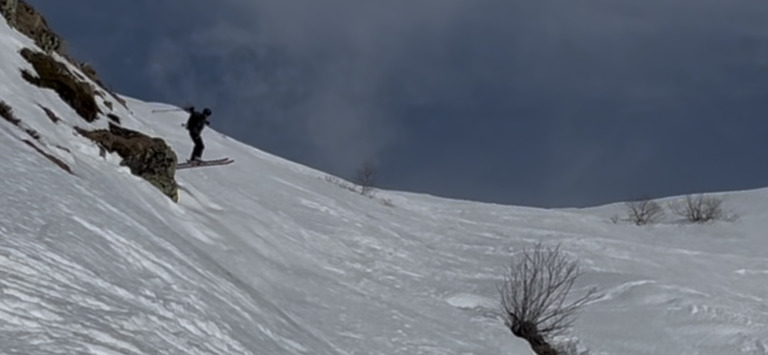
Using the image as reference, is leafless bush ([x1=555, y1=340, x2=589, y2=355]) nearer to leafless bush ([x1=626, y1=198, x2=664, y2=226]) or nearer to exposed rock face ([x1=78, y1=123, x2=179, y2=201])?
exposed rock face ([x1=78, y1=123, x2=179, y2=201])

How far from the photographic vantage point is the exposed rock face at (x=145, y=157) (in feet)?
45.1

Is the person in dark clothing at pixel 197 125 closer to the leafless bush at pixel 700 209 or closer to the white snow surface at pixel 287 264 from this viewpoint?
the white snow surface at pixel 287 264

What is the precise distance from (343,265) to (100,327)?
10.7 metres

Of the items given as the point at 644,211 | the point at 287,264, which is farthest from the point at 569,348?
the point at 644,211

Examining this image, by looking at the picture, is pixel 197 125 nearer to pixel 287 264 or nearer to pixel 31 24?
pixel 31 24

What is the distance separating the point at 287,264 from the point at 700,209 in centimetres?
2215

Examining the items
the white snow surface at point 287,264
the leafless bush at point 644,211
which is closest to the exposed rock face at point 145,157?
the white snow surface at point 287,264

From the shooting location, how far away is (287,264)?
44.1 ft

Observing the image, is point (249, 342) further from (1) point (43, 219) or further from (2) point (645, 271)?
(2) point (645, 271)

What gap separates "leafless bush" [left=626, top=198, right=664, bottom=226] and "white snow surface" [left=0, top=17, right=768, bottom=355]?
2578 millimetres

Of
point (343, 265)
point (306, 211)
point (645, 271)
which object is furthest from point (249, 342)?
point (645, 271)

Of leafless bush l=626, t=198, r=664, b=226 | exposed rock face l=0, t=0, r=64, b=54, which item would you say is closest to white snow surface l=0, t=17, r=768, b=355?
exposed rock face l=0, t=0, r=64, b=54

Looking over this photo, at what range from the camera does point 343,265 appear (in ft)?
50.9

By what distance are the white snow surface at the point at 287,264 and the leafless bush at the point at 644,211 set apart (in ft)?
8.46
